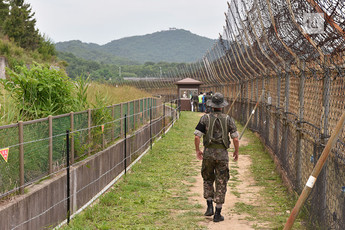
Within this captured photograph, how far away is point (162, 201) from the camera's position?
28.3 ft

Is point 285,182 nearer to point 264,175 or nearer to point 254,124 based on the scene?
point 264,175

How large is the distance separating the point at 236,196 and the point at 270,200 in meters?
0.68

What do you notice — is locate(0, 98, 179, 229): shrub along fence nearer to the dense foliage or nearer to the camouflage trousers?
the camouflage trousers

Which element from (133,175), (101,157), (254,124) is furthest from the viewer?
(254,124)

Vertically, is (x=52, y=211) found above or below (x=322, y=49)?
below

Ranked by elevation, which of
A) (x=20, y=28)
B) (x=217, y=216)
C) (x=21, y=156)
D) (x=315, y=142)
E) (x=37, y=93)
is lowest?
(x=217, y=216)

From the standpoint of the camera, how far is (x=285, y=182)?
9578 millimetres

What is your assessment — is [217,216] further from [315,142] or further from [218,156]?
[315,142]

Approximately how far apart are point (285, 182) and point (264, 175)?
146 cm

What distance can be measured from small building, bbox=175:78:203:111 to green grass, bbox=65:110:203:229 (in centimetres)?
2573

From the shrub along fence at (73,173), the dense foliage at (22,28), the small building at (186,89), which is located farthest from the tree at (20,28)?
the shrub along fence at (73,173)

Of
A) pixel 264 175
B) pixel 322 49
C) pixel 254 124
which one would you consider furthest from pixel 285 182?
pixel 254 124

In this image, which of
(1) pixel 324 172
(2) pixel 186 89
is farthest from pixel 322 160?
(2) pixel 186 89

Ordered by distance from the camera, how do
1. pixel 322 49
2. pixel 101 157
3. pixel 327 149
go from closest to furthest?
pixel 327 149, pixel 322 49, pixel 101 157
